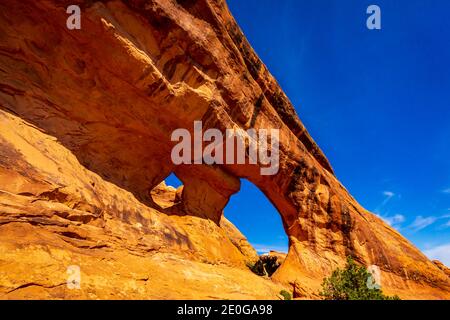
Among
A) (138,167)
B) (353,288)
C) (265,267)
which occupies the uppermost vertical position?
(138,167)

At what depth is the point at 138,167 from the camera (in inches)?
704

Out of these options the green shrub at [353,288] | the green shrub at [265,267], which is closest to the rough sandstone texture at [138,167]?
the green shrub at [353,288]

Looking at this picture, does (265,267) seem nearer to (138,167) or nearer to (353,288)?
(353,288)

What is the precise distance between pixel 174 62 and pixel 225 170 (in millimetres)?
9460

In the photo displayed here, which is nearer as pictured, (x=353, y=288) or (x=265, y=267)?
(x=353, y=288)

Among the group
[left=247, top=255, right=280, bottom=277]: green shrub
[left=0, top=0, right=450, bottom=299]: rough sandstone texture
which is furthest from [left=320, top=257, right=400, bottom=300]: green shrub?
[left=247, top=255, right=280, bottom=277]: green shrub

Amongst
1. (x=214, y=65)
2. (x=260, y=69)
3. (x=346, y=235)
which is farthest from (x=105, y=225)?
(x=346, y=235)

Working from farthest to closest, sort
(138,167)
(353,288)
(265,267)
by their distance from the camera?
(265,267) < (138,167) < (353,288)

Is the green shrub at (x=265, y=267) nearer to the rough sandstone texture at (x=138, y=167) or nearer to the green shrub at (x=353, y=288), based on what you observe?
the rough sandstone texture at (x=138, y=167)

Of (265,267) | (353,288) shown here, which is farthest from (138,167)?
(265,267)

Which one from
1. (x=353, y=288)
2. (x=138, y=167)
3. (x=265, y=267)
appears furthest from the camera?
(x=265, y=267)

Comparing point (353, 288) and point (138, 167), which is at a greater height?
point (138, 167)

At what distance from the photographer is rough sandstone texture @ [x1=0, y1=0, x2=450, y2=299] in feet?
30.4

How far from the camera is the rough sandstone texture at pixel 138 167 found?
30.4 feet
